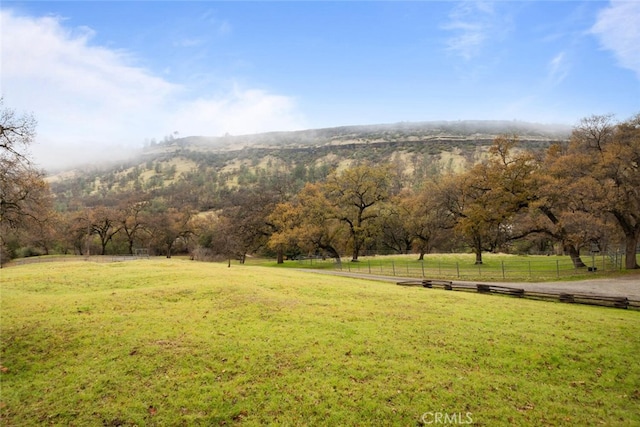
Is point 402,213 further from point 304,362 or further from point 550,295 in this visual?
point 304,362

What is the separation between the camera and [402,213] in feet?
214

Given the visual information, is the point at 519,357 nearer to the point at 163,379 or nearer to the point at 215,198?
the point at 163,379

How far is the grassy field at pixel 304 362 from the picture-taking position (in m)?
9.67

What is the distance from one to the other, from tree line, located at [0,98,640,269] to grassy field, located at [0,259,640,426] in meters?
8.74

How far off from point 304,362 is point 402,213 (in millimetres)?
55892

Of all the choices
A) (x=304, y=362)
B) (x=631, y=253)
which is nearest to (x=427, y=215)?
(x=631, y=253)

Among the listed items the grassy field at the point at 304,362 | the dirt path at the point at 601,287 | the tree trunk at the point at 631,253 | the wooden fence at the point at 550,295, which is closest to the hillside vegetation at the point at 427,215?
the tree trunk at the point at 631,253

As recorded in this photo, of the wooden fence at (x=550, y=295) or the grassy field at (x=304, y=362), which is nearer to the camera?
the grassy field at (x=304, y=362)

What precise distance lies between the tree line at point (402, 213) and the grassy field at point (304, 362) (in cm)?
874

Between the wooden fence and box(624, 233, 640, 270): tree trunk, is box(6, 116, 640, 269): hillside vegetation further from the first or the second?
the wooden fence

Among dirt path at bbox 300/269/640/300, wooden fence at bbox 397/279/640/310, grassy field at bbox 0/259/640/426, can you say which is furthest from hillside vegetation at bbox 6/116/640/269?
grassy field at bbox 0/259/640/426

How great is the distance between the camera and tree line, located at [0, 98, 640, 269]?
33.2 metres

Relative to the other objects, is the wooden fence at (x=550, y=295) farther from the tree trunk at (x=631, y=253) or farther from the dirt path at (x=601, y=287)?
the tree trunk at (x=631, y=253)

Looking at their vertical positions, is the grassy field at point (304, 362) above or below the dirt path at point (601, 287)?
above
